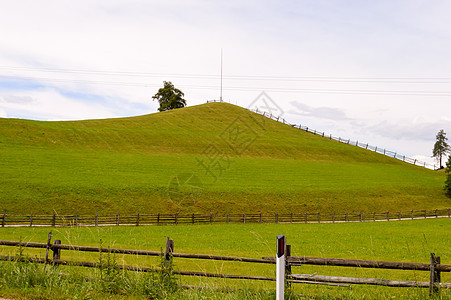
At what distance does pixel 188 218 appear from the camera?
1515 inches

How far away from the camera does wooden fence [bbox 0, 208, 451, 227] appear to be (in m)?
32.1

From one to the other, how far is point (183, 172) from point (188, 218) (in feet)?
53.2

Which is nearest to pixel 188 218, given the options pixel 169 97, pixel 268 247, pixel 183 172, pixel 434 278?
pixel 183 172

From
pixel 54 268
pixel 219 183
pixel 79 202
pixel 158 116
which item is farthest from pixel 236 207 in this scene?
pixel 158 116

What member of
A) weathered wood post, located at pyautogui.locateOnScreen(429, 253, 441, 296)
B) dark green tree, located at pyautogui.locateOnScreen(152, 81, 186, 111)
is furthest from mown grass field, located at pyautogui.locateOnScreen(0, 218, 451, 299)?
dark green tree, located at pyautogui.locateOnScreen(152, 81, 186, 111)

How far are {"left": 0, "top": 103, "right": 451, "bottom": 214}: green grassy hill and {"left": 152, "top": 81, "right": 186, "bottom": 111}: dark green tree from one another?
23783 mm

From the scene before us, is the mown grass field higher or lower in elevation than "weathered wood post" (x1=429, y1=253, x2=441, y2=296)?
lower

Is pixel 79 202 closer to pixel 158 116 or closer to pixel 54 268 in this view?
pixel 54 268

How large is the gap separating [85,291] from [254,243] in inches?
645

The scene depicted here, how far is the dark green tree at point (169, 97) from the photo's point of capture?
114m

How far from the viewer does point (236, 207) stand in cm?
4325

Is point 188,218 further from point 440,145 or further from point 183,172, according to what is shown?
point 440,145

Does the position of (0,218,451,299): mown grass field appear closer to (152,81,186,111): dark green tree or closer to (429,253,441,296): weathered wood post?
(429,253,441,296): weathered wood post

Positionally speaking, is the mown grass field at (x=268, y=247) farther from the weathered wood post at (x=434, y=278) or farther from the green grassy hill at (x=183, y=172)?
the green grassy hill at (x=183, y=172)
